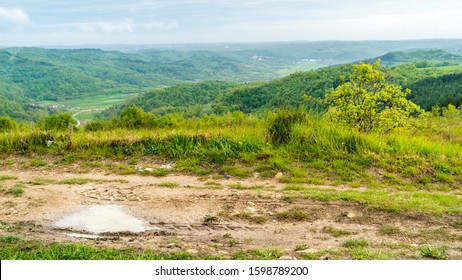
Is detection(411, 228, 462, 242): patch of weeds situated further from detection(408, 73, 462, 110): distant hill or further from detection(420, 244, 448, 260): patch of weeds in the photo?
detection(408, 73, 462, 110): distant hill

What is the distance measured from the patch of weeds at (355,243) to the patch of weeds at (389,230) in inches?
20.6

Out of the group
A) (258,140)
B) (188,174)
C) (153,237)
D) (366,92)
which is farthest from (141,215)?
(366,92)

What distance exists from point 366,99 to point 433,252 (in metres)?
9.86

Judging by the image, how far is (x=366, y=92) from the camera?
13812 millimetres

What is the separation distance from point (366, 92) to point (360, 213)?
9321 mm

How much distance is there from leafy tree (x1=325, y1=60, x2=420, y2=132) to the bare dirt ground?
7.05m

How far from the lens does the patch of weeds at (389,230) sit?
497 centimetres

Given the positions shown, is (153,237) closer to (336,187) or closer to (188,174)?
(188,174)

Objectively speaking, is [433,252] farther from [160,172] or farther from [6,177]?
[6,177]

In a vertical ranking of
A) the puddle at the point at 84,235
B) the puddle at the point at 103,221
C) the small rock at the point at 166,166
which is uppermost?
the small rock at the point at 166,166

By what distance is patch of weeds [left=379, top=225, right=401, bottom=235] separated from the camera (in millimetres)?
4969

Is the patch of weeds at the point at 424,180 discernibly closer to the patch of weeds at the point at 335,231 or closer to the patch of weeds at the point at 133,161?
the patch of weeds at the point at 335,231

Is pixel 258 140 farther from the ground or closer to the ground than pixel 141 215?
farther from the ground

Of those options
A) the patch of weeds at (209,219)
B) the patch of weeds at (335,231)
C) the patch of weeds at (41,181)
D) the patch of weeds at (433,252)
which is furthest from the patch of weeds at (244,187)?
the patch of weeds at (41,181)
